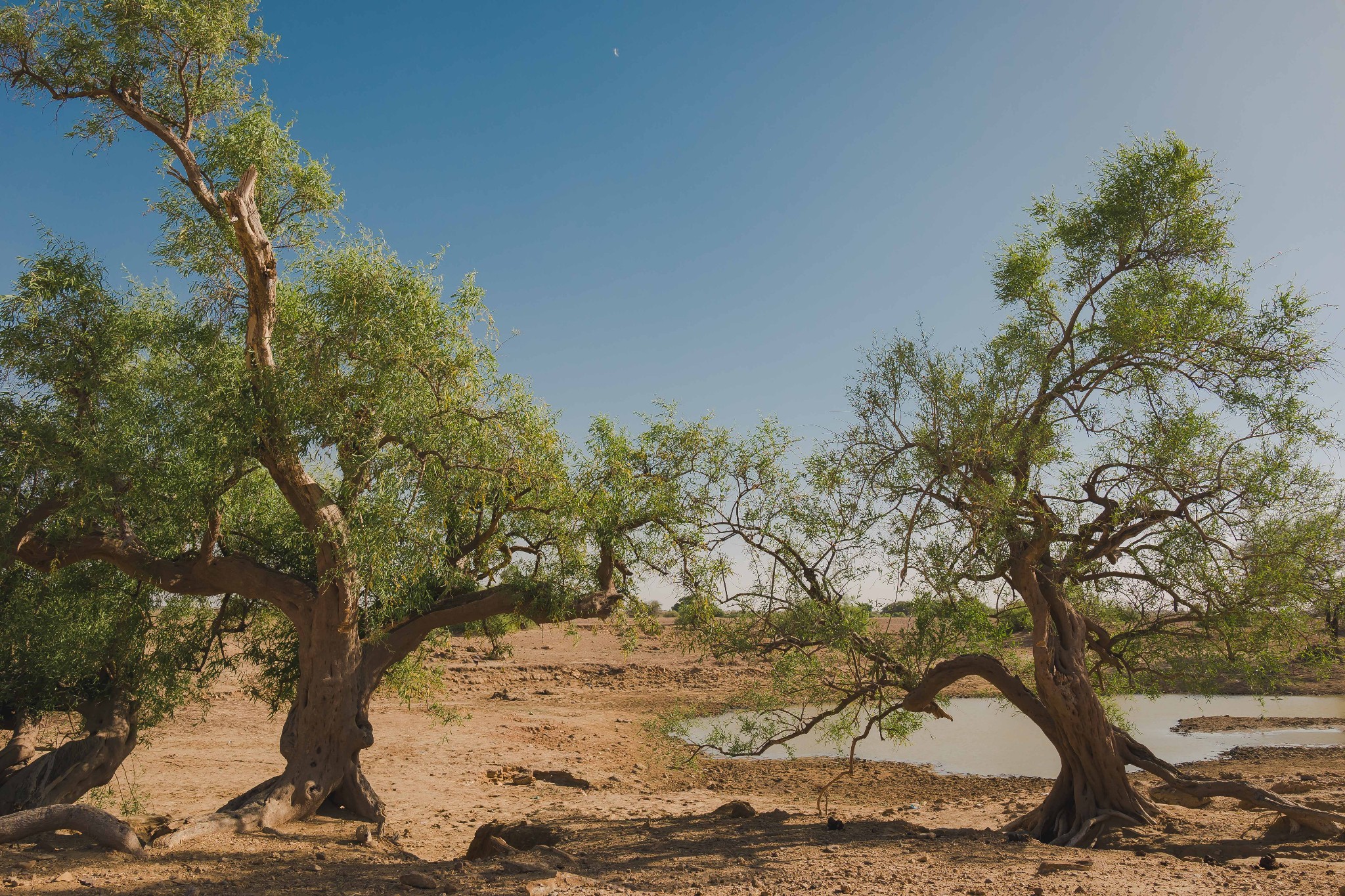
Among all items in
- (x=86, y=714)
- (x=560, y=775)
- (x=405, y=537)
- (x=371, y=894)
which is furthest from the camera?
(x=560, y=775)

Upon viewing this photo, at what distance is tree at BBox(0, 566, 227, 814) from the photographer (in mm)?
10664

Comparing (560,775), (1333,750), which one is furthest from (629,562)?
(1333,750)

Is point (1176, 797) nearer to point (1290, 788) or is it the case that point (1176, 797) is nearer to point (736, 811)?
point (1290, 788)

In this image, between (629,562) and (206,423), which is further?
(629,562)

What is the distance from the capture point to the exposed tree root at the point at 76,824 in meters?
8.09

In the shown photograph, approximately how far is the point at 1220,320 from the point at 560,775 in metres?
15.0

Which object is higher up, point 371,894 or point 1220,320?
point 1220,320

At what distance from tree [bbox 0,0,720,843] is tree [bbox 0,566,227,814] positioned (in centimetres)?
117

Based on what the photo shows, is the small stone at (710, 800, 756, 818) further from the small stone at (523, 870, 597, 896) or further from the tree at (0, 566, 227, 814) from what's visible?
the tree at (0, 566, 227, 814)

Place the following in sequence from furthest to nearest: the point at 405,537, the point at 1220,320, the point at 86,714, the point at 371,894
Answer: the point at 86,714 → the point at 1220,320 → the point at 405,537 → the point at 371,894

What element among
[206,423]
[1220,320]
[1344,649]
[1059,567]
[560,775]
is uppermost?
[1220,320]

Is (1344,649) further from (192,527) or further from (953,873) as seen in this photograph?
(192,527)

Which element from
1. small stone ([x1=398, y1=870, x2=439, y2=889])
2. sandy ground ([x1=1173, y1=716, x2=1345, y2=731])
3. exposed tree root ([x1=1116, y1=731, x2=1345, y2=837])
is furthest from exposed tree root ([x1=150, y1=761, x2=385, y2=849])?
sandy ground ([x1=1173, y1=716, x2=1345, y2=731])

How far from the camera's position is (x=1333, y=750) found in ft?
58.8
